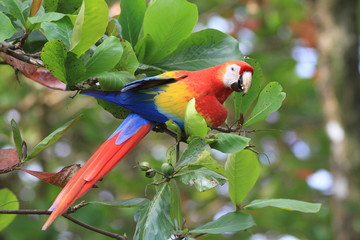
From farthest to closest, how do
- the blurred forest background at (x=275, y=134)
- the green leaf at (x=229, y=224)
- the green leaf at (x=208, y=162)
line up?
the blurred forest background at (x=275, y=134), the green leaf at (x=229, y=224), the green leaf at (x=208, y=162)

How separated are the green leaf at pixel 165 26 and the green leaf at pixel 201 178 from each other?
0.32m

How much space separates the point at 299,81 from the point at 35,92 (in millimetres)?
2128

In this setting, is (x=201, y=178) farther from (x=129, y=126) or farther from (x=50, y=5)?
(x=50, y=5)

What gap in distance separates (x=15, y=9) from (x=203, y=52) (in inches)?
16.5

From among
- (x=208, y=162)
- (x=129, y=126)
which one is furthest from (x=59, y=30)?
(x=208, y=162)

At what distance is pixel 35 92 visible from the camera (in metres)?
3.16

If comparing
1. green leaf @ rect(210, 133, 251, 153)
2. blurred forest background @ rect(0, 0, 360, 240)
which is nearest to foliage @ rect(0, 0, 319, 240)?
green leaf @ rect(210, 133, 251, 153)

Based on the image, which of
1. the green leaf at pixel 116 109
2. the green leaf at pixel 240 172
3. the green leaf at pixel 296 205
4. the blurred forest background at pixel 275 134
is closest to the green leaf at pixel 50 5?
the green leaf at pixel 116 109

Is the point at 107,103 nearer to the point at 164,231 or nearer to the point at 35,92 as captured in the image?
the point at 164,231

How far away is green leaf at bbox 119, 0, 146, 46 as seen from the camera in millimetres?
1173

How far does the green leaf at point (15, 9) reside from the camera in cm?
101

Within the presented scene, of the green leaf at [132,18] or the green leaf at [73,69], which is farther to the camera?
the green leaf at [132,18]

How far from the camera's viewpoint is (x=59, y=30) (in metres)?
1.00

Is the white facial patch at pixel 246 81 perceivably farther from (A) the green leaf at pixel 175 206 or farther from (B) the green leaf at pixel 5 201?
(B) the green leaf at pixel 5 201
